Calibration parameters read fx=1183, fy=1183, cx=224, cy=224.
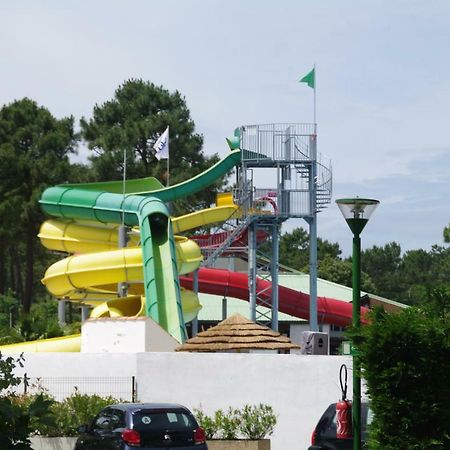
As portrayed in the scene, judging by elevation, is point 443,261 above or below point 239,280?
above

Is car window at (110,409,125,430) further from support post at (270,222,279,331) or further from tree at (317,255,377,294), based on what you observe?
tree at (317,255,377,294)

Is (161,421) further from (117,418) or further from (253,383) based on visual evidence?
(253,383)

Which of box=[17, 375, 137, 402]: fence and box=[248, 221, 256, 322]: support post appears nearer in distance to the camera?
box=[17, 375, 137, 402]: fence

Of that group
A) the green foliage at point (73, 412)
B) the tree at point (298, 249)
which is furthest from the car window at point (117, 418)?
the tree at point (298, 249)

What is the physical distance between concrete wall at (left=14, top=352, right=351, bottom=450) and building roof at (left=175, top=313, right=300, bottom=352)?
77.1 inches

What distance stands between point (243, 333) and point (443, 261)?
94495 mm

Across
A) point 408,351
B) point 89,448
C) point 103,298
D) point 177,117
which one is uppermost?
point 177,117

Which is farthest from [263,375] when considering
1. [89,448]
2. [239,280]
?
[239,280]

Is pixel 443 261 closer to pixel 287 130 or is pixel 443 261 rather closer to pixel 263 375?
pixel 287 130

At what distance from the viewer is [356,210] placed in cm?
1625

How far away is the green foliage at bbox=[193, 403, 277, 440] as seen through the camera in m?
25.0

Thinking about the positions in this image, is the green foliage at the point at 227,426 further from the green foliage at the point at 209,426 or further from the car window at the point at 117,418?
the car window at the point at 117,418

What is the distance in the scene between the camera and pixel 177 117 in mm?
81062

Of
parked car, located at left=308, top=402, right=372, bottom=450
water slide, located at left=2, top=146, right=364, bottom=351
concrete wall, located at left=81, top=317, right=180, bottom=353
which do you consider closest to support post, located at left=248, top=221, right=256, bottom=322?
water slide, located at left=2, top=146, right=364, bottom=351
